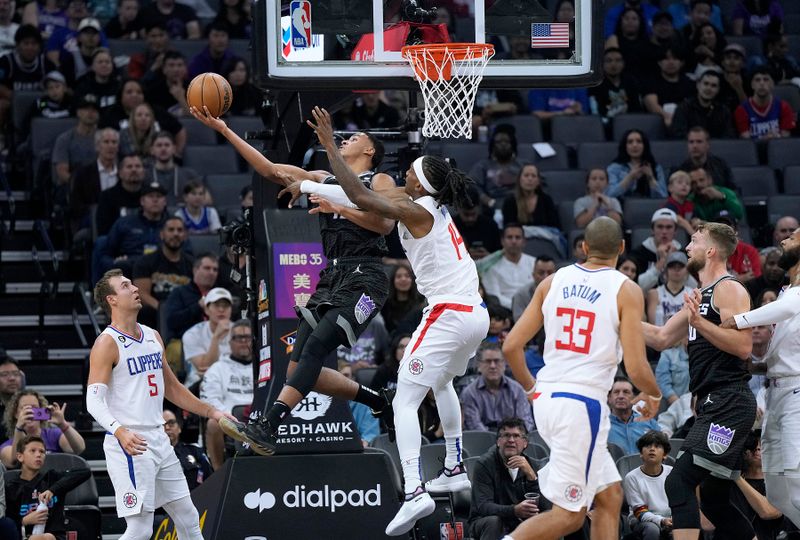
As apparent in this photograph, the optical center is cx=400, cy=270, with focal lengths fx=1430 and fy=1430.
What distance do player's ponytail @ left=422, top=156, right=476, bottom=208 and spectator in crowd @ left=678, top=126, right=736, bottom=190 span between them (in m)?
7.49

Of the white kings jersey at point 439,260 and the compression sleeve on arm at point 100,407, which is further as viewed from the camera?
the white kings jersey at point 439,260

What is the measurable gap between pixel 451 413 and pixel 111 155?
710 cm

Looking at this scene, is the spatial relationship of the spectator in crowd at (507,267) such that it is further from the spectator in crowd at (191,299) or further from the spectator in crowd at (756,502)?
the spectator in crowd at (756,502)

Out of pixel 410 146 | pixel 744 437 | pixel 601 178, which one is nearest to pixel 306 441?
pixel 410 146

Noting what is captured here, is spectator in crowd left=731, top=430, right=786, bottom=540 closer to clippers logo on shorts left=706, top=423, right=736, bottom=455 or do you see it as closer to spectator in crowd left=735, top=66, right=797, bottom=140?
clippers logo on shorts left=706, top=423, right=736, bottom=455

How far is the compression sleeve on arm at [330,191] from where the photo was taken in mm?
A: 9531

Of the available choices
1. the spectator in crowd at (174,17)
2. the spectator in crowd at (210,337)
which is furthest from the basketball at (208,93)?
the spectator in crowd at (174,17)

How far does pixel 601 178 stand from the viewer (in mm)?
15867

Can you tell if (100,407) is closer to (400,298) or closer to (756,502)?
(756,502)

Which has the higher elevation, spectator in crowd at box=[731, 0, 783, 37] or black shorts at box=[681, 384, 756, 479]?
spectator in crowd at box=[731, 0, 783, 37]

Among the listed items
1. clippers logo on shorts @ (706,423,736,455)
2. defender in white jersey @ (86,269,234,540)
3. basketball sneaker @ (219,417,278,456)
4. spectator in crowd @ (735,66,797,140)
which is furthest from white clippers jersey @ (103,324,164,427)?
spectator in crowd @ (735,66,797,140)

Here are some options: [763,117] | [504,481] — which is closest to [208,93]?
[504,481]

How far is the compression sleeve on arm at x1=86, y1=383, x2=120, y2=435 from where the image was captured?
9344mm

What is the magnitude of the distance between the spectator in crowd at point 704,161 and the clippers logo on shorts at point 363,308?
7694 mm
